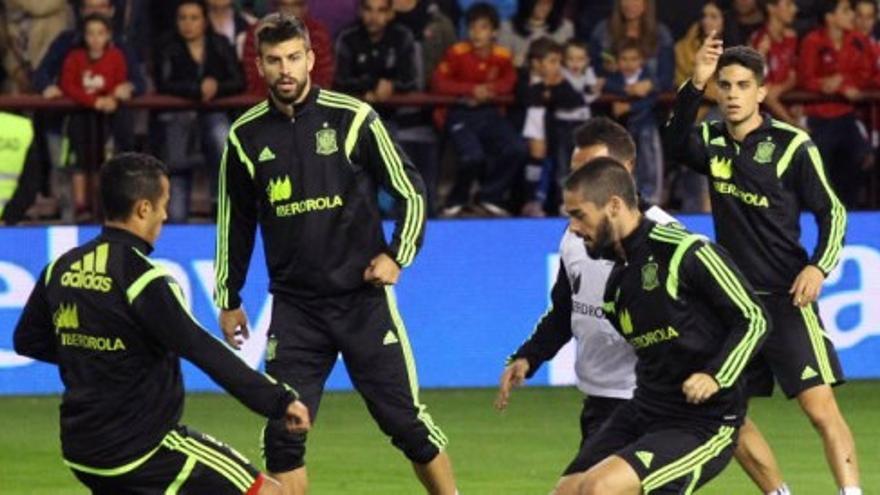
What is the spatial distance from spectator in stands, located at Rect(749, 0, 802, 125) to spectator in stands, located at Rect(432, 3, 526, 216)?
6.28 feet

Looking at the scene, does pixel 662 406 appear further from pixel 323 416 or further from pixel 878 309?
Answer: pixel 878 309

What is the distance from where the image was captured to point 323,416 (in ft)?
49.5

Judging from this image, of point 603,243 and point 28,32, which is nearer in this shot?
point 603,243

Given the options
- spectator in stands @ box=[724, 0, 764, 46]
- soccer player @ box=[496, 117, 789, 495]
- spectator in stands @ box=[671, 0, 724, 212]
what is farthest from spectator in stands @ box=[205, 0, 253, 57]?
soccer player @ box=[496, 117, 789, 495]

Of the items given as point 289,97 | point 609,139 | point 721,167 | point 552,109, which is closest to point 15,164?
point 289,97

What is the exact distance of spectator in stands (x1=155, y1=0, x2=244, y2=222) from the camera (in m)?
17.4

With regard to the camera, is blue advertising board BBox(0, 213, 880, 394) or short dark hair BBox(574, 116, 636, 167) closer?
short dark hair BBox(574, 116, 636, 167)

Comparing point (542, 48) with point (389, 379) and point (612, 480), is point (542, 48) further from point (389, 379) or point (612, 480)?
point (612, 480)

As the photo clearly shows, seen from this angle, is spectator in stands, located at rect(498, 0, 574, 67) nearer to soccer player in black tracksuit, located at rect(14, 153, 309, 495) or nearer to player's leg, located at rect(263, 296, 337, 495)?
player's leg, located at rect(263, 296, 337, 495)

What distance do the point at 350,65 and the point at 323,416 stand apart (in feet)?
11.7

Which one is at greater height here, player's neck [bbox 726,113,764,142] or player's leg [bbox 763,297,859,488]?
player's neck [bbox 726,113,764,142]

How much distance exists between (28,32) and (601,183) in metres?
10.0

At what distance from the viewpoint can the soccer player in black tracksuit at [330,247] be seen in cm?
1052

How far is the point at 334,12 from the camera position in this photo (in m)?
18.5
